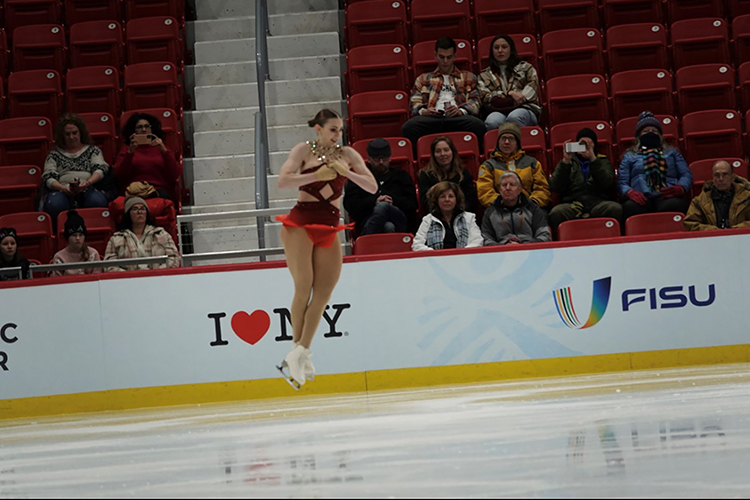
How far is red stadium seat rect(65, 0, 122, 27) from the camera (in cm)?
1173

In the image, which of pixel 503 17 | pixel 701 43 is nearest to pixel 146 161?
pixel 503 17

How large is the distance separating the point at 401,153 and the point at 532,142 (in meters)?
1.29

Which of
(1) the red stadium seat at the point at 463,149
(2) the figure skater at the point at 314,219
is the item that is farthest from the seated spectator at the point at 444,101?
(2) the figure skater at the point at 314,219

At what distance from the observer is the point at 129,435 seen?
589cm

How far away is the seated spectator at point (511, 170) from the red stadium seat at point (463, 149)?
0.48 m

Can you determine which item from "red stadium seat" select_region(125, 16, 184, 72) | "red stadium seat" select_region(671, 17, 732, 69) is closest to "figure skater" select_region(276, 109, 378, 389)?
"red stadium seat" select_region(125, 16, 184, 72)

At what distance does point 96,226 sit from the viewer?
909 centimetres

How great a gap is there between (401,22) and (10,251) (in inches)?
204

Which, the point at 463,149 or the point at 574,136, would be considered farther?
the point at 574,136

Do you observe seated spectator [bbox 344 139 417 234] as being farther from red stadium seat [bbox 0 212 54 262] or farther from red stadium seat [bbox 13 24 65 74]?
red stadium seat [bbox 13 24 65 74]

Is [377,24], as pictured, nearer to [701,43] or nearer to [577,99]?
[577,99]

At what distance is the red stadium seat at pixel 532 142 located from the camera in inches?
380

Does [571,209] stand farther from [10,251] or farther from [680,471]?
[680,471]

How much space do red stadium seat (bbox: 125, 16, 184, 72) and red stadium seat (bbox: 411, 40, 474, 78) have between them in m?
2.65
